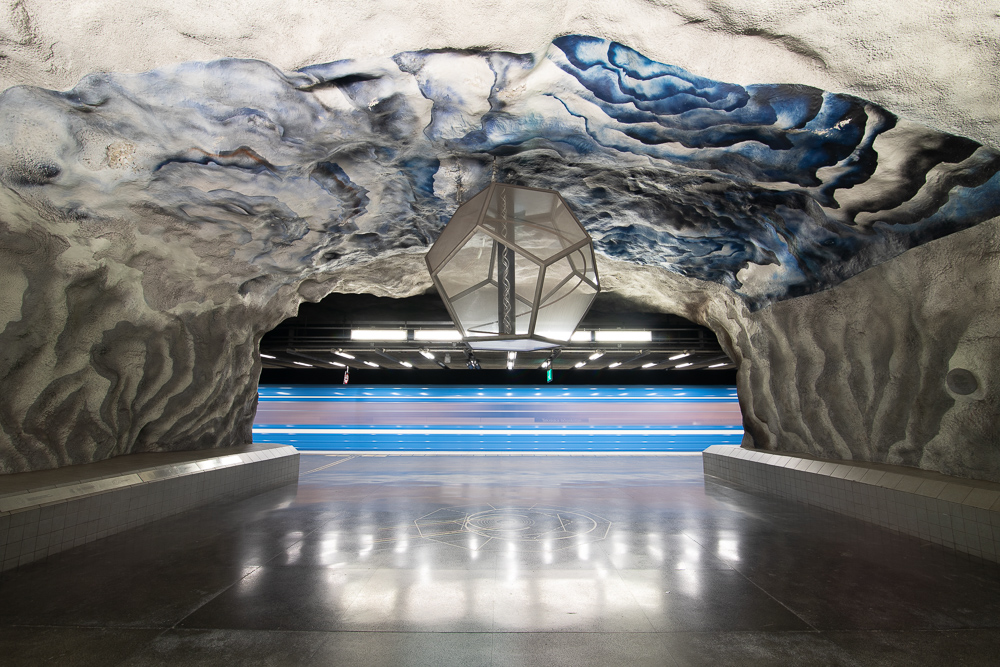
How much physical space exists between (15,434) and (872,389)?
8263 millimetres

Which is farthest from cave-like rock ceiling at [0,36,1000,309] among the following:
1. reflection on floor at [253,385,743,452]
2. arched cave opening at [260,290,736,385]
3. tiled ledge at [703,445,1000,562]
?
reflection on floor at [253,385,743,452]

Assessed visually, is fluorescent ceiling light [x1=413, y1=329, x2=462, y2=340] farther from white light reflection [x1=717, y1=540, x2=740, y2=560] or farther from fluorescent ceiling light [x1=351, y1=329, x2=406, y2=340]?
white light reflection [x1=717, y1=540, x2=740, y2=560]

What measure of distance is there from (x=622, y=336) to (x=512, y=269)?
6.24 metres

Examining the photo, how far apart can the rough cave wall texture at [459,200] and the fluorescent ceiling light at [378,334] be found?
2.38 meters

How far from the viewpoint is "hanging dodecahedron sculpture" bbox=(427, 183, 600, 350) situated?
345 cm

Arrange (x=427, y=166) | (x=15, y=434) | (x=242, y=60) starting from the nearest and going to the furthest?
1. (x=242, y=60)
2. (x=15, y=434)
3. (x=427, y=166)

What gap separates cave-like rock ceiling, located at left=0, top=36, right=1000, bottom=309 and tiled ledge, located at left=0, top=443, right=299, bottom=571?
7.39ft

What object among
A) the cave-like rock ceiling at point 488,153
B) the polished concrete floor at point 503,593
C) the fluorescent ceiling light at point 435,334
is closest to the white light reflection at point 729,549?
the polished concrete floor at point 503,593

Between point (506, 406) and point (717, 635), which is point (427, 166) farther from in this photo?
point (506, 406)

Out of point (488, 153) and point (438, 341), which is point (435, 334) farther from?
point (488, 153)

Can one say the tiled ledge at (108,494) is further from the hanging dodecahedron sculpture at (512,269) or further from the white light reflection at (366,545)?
the hanging dodecahedron sculpture at (512,269)

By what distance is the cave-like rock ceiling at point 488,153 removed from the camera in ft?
10.6

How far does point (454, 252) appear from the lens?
3455 mm

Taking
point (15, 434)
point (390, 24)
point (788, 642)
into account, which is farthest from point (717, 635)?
point (15, 434)
